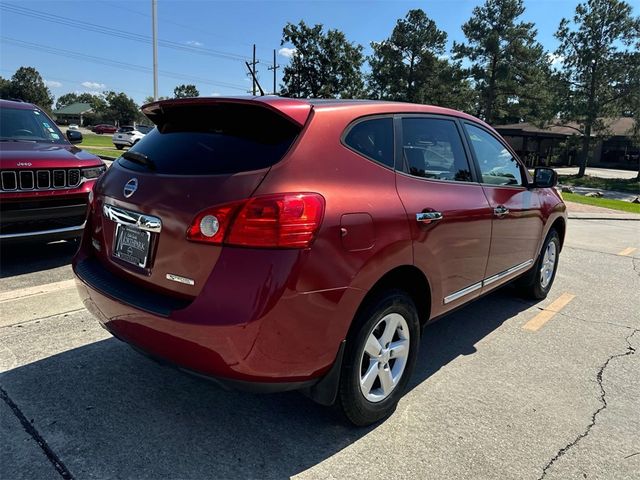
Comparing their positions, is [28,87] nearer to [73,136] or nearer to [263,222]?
[73,136]

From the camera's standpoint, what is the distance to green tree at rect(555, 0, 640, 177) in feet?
110

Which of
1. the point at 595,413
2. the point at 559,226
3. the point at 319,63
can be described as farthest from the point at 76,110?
the point at 595,413

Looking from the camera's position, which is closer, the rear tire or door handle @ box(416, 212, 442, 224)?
door handle @ box(416, 212, 442, 224)

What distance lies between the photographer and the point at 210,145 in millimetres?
2512

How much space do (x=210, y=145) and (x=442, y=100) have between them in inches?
1706

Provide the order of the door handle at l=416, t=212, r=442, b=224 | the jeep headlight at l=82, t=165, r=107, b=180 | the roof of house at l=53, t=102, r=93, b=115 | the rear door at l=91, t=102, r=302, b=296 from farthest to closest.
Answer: the roof of house at l=53, t=102, r=93, b=115
the jeep headlight at l=82, t=165, r=107, b=180
the door handle at l=416, t=212, r=442, b=224
the rear door at l=91, t=102, r=302, b=296

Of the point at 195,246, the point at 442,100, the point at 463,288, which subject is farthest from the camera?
the point at 442,100

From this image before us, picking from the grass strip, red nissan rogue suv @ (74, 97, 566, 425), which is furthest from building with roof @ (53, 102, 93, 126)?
red nissan rogue suv @ (74, 97, 566, 425)

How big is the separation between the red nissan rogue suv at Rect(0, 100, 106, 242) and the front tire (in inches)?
161

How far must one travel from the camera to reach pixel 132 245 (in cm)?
258

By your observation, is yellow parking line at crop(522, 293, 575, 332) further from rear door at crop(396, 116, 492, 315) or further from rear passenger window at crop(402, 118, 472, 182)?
rear passenger window at crop(402, 118, 472, 182)

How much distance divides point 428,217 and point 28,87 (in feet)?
364

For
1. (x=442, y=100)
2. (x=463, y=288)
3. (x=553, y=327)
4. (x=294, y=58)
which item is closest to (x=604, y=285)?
(x=553, y=327)

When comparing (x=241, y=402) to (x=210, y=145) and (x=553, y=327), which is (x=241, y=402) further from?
(x=553, y=327)
